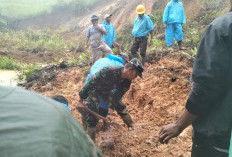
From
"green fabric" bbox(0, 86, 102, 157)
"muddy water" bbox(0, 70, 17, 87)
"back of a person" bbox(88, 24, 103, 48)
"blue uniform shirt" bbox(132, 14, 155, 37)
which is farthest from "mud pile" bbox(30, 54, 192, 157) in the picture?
"green fabric" bbox(0, 86, 102, 157)

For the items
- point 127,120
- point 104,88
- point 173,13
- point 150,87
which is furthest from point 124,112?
point 173,13

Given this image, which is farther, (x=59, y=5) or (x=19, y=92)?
(x=59, y=5)

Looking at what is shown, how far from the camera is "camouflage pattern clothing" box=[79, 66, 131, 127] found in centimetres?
273

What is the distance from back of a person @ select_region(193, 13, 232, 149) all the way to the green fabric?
0.85 meters

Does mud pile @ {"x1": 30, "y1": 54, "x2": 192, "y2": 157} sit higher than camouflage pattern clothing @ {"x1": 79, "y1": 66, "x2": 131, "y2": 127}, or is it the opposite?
camouflage pattern clothing @ {"x1": 79, "y1": 66, "x2": 131, "y2": 127}

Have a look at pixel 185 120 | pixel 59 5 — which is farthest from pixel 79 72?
pixel 59 5

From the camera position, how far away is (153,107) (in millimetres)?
4055

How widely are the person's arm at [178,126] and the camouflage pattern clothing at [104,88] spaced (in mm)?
1244

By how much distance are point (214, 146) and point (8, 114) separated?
4.01 ft

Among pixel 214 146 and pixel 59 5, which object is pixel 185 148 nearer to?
pixel 214 146

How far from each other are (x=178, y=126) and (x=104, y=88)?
4.83 ft

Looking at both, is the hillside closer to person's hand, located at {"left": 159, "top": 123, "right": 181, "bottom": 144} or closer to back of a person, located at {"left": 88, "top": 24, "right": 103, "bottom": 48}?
back of a person, located at {"left": 88, "top": 24, "right": 103, "bottom": 48}

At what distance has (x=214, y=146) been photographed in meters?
1.37

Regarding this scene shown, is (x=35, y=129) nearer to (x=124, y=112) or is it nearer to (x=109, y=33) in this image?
(x=124, y=112)
